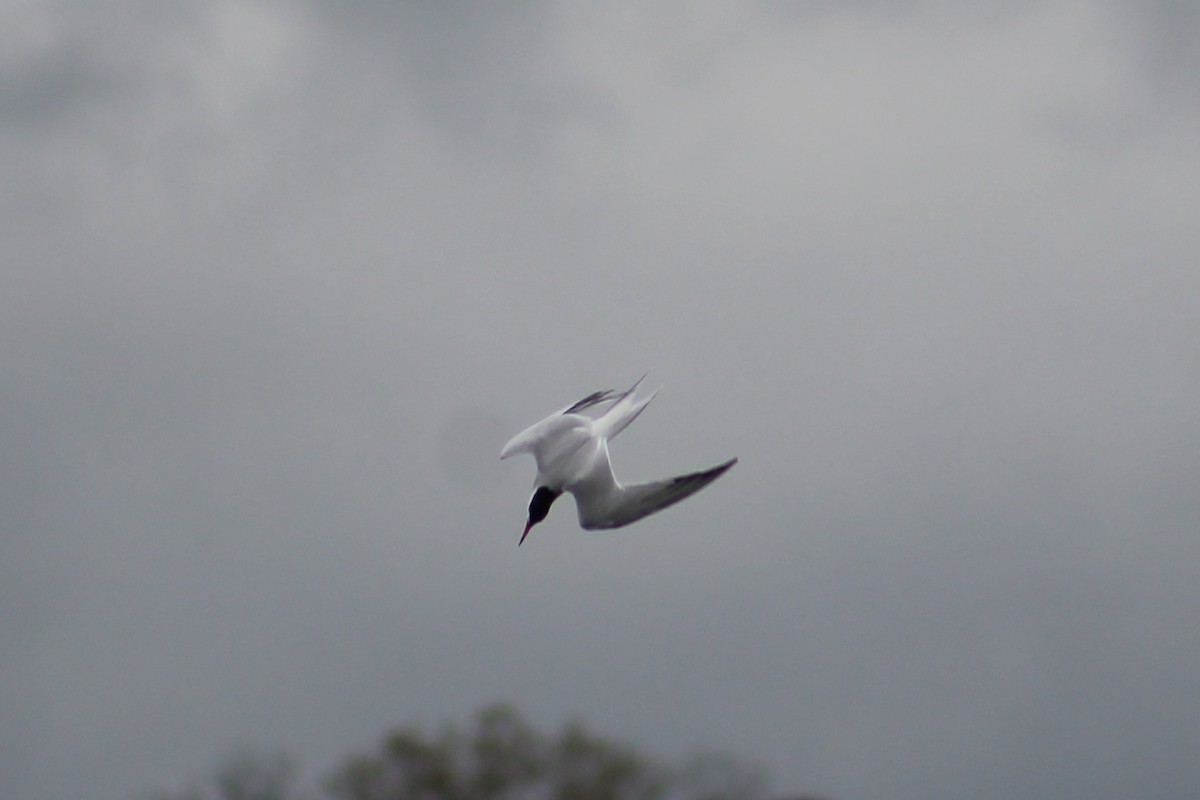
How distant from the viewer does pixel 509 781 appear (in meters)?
27.9

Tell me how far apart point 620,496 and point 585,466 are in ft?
1.28

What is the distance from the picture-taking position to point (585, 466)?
900 centimetres

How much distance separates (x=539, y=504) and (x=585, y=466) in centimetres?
44

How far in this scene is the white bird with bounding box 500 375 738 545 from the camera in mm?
8750

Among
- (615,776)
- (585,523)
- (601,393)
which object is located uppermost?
(615,776)

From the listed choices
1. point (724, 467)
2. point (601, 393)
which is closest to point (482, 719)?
point (601, 393)

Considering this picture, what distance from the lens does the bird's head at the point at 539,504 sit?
362 inches

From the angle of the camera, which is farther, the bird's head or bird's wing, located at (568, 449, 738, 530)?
the bird's head

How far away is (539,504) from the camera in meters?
9.26

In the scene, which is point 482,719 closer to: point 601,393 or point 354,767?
point 354,767

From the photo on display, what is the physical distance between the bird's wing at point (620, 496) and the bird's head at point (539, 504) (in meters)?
0.16

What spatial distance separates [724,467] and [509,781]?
21.3 meters

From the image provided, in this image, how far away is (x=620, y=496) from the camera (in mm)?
8695

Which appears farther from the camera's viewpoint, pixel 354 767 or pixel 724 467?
pixel 354 767
